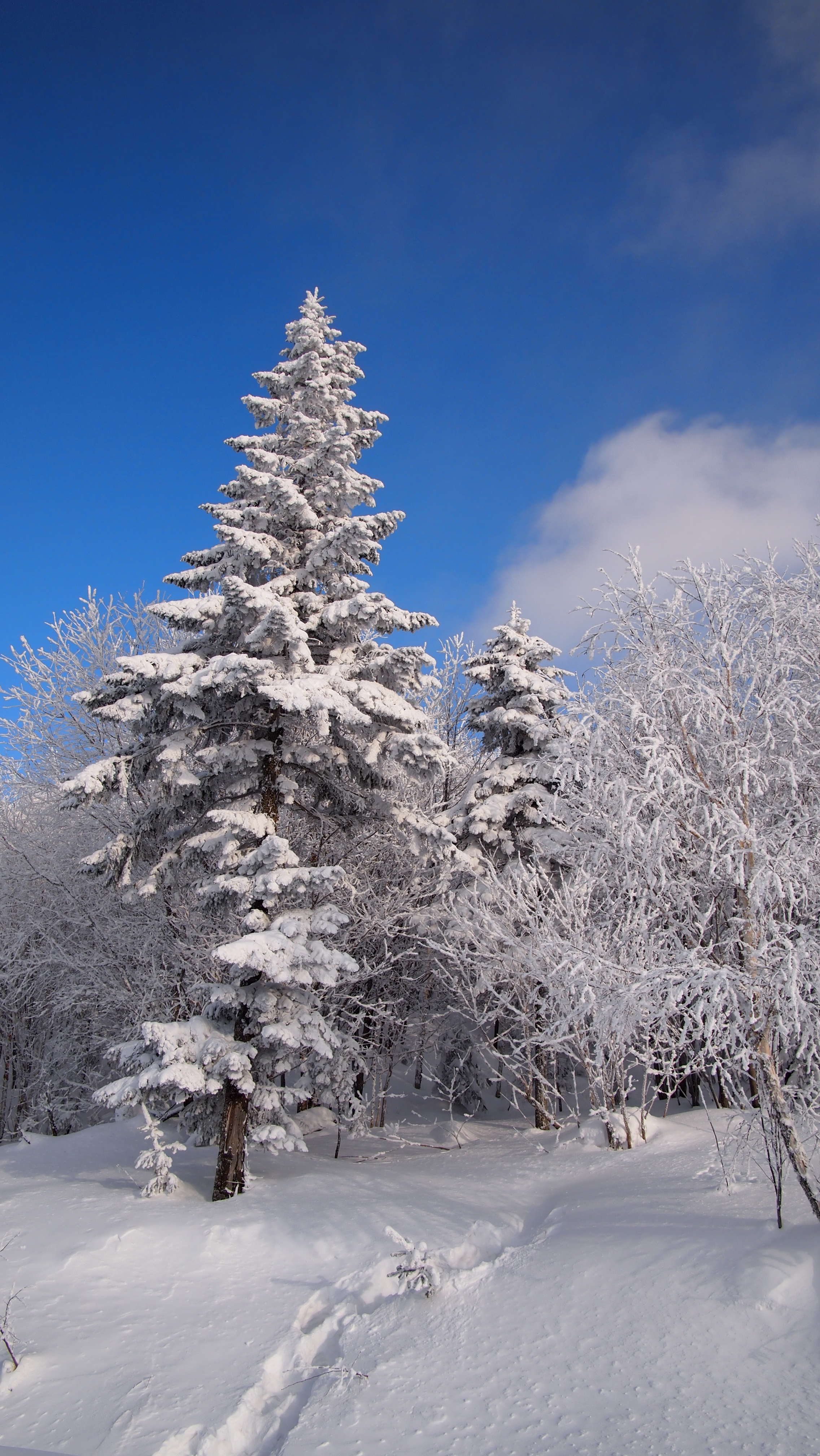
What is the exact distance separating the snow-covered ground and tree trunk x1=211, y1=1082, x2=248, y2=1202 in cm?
36

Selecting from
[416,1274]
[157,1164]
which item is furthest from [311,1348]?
[157,1164]

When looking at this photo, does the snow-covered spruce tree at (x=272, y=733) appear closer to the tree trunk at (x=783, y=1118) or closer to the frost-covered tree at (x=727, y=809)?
the frost-covered tree at (x=727, y=809)

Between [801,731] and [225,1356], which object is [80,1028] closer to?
[225,1356]

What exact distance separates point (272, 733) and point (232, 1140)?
5.16 m

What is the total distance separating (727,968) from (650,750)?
6.23 feet

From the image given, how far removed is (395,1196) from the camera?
907cm

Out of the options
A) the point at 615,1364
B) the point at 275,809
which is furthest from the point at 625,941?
the point at 275,809

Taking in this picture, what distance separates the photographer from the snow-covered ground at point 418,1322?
4.38m

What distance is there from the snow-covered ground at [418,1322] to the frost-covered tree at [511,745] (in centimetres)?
617

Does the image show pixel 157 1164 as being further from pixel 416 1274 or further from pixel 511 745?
pixel 511 745

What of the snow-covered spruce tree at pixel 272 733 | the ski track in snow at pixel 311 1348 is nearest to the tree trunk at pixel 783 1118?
the ski track in snow at pixel 311 1348

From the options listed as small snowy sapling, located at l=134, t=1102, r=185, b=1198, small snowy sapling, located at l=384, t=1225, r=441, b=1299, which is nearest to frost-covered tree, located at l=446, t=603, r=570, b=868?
small snowy sapling, located at l=134, t=1102, r=185, b=1198

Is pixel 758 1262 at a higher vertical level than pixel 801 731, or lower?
lower

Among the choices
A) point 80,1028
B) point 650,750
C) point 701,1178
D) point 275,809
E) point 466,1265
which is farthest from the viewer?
point 80,1028
